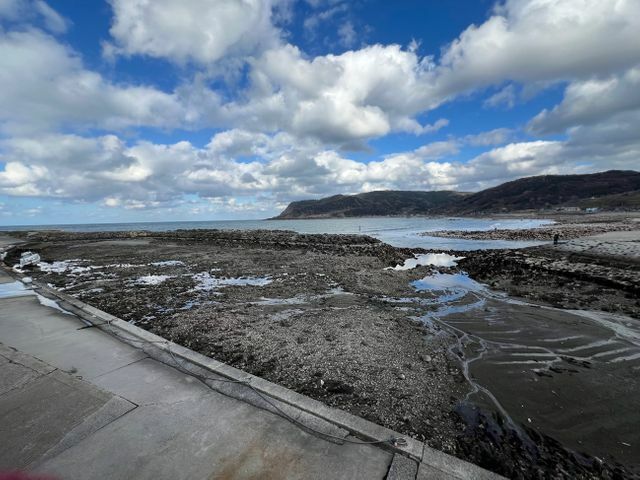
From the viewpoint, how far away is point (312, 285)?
14.6 m

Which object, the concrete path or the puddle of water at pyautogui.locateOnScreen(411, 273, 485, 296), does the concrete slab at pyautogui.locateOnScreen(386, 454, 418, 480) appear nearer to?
the concrete path

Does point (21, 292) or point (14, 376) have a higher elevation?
point (14, 376)

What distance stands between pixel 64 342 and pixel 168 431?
4848mm

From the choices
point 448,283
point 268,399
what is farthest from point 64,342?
point 448,283

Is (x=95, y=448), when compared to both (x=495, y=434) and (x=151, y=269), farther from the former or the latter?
(x=151, y=269)

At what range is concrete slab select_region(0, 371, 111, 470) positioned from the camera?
358 centimetres

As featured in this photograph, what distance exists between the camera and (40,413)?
422 cm

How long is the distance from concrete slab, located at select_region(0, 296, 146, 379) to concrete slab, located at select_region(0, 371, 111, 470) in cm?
50

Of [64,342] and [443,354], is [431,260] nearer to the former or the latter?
[443,354]

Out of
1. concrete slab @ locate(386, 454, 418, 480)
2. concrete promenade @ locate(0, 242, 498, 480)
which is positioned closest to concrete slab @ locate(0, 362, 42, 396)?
concrete promenade @ locate(0, 242, 498, 480)

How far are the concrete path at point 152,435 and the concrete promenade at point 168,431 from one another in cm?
1

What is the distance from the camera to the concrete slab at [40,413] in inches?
141

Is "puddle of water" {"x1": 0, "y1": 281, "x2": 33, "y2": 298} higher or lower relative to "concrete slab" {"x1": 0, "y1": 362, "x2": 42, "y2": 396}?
lower

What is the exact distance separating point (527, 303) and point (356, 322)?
7.54 metres
